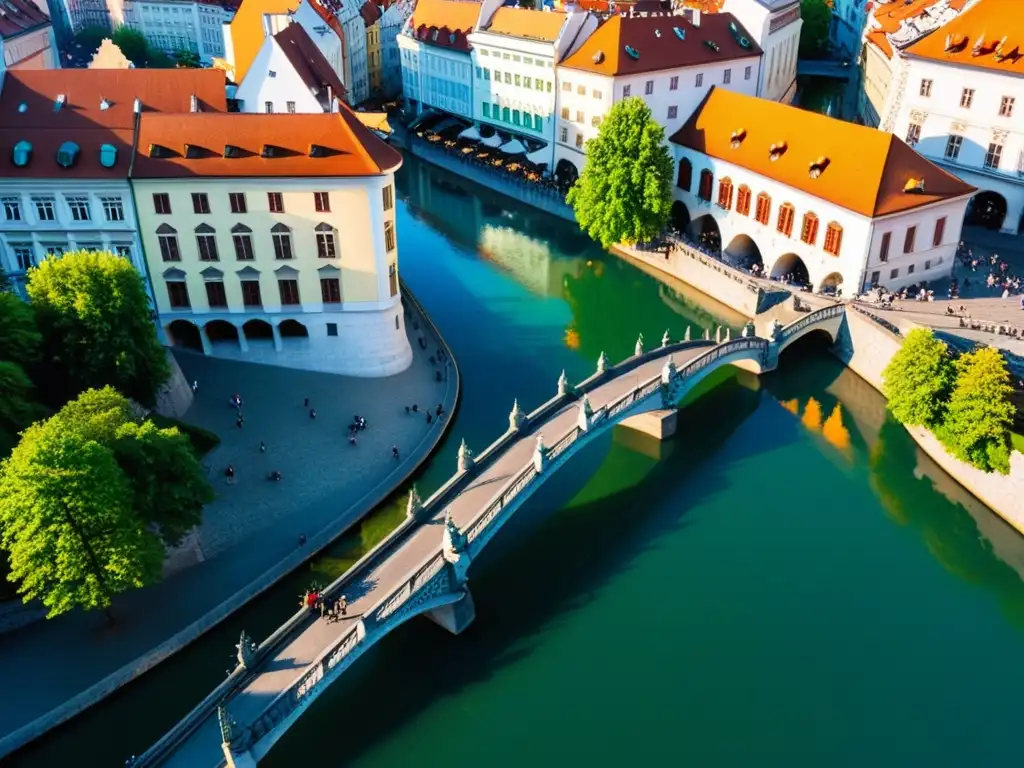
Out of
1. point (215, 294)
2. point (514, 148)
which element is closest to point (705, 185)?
point (514, 148)

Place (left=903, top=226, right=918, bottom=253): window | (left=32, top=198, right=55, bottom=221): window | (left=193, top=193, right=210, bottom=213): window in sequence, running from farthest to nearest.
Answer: (left=903, top=226, right=918, bottom=253): window, (left=32, top=198, right=55, bottom=221): window, (left=193, top=193, right=210, bottom=213): window

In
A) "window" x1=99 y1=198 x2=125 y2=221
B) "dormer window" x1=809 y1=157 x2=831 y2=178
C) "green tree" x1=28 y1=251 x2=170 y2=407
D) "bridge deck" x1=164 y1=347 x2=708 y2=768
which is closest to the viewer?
"bridge deck" x1=164 y1=347 x2=708 y2=768

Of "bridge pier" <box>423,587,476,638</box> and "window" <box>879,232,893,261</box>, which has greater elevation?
"window" <box>879,232,893,261</box>

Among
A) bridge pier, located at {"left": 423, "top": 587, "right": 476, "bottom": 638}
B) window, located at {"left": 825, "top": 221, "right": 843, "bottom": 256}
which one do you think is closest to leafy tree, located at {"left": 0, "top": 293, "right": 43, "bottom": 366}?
bridge pier, located at {"left": 423, "top": 587, "right": 476, "bottom": 638}

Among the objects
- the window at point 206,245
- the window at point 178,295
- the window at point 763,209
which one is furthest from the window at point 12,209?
the window at point 763,209

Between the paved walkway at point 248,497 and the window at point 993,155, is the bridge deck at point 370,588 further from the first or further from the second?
the window at point 993,155

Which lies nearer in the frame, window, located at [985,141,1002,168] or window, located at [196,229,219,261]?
window, located at [196,229,219,261]

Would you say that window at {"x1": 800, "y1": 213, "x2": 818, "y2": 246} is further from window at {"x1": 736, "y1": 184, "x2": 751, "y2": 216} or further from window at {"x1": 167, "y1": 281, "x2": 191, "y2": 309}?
window at {"x1": 167, "y1": 281, "x2": 191, "y2": 309}

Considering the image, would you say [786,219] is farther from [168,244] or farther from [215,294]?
[168,244]
